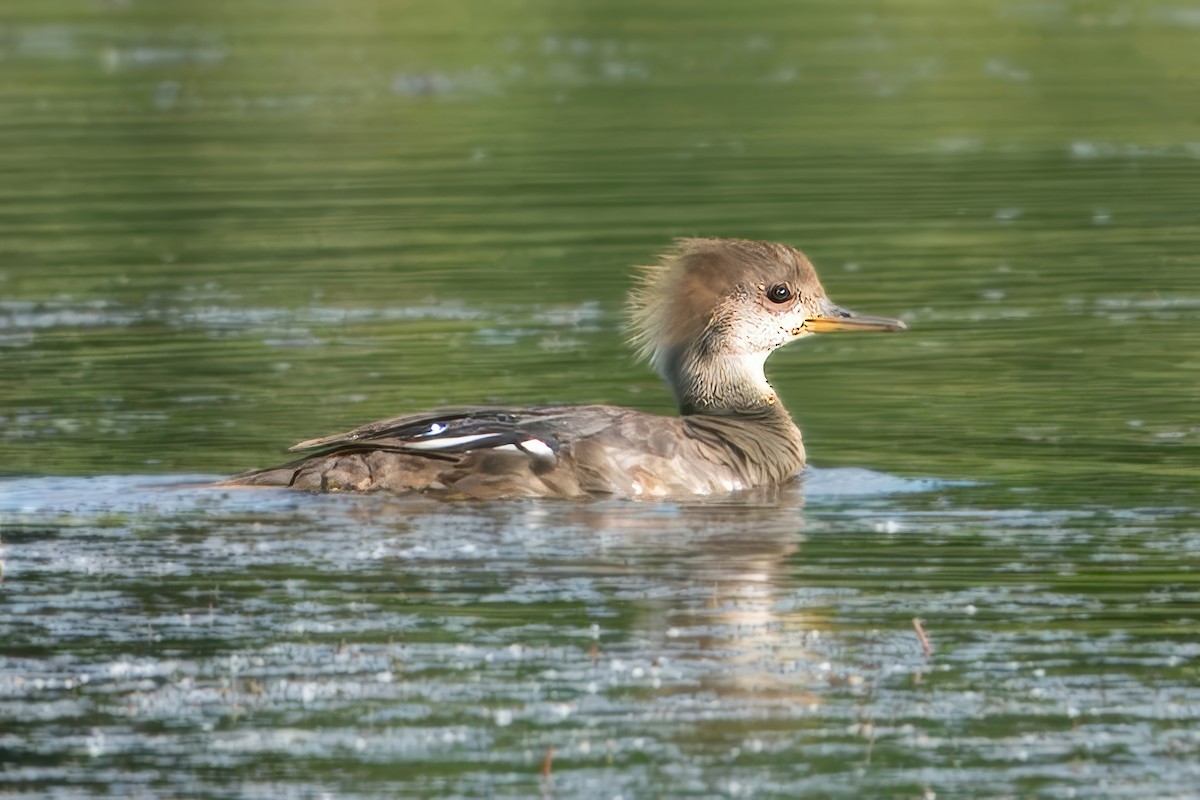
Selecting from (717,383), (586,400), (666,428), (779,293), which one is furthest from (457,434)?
(586,400)

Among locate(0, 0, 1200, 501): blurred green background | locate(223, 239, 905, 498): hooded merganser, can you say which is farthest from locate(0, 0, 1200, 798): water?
locate(223, 239, 905, 498): hooded merganser

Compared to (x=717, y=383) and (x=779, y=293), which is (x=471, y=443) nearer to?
(x=717, y=383)

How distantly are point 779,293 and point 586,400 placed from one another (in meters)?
1.48

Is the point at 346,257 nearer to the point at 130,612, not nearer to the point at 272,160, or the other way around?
the point at 272,160

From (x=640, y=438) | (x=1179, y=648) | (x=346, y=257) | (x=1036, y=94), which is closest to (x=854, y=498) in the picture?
(x=640, y=438)

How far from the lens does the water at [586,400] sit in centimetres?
670

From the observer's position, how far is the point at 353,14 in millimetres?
33812

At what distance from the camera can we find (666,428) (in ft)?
33.6

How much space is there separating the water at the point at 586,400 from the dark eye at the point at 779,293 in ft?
2.47

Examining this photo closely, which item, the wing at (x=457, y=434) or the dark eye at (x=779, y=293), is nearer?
the wing at (x=457, y=434)

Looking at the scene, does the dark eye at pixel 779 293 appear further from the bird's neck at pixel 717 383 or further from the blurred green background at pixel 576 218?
the blurred green background at pixel 576 218

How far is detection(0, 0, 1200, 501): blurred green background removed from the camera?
39.2 ft

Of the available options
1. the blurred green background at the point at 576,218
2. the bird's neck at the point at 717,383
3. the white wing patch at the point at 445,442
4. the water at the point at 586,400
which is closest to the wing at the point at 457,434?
the white wing patch at the point at 445,442

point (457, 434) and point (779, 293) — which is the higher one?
point (779, 293)
